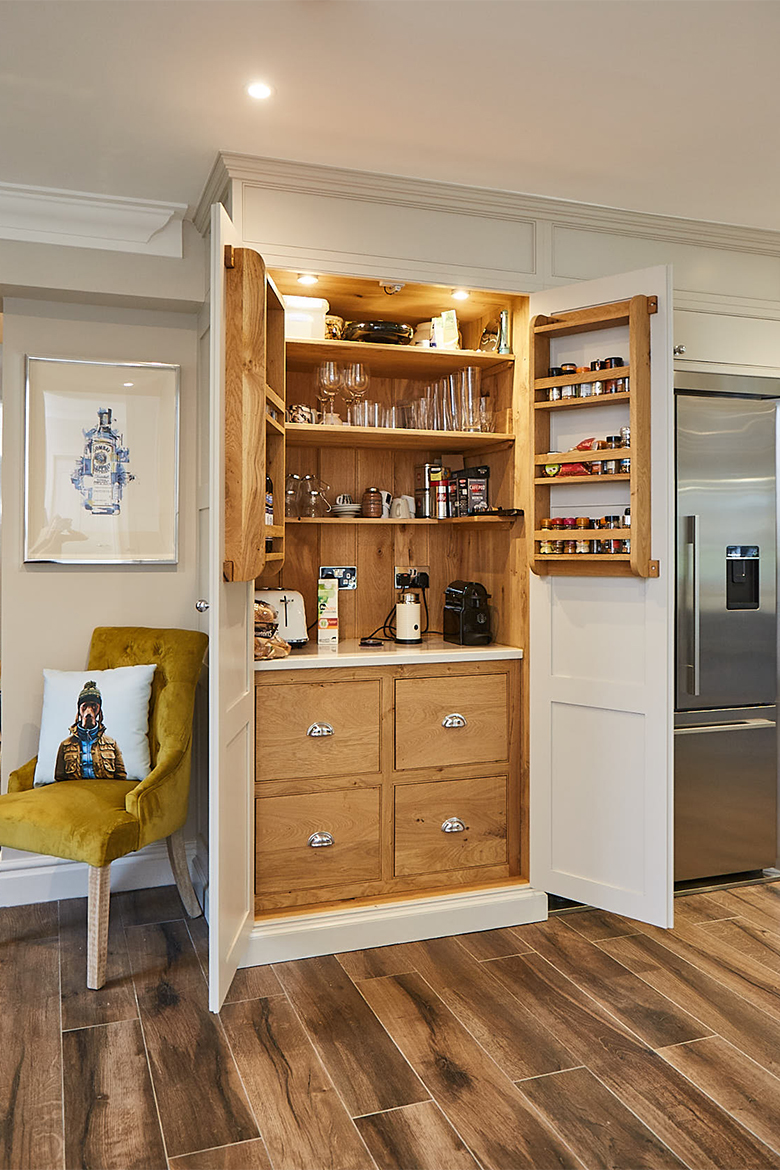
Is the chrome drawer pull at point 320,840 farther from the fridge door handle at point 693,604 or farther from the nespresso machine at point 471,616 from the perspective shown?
the fridge door handle at point 693,604

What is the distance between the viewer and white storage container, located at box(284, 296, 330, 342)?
301cm

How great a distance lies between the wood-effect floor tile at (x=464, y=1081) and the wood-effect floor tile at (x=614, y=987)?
0.47 metres

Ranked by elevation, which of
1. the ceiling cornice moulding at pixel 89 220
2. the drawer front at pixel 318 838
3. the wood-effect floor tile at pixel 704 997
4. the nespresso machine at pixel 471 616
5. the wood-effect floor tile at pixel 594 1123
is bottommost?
the wood-effect floor tile at pixel 594 1123

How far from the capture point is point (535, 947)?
2.94 m

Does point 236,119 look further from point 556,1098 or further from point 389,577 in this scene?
point 556,1098

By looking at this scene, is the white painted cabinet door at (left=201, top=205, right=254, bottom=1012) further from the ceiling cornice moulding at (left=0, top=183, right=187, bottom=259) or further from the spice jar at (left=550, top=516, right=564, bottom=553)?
the spice jar at (left=550, top=516, right=564, bottom=553)

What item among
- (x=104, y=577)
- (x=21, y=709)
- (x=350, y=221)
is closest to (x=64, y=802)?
(x=21, y=709)

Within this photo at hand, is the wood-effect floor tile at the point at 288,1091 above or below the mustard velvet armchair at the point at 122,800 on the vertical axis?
below

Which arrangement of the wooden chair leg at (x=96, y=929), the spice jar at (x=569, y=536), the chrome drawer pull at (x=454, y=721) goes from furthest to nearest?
the chrome drawer pull at (x=454, y=721), the spice jar at (x=569, y=536), the wooden chair leg at (x=96, y=929)

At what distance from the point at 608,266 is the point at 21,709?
2.81 metres

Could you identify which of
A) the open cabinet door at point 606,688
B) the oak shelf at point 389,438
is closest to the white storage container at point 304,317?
the oak shelf at point 389,438

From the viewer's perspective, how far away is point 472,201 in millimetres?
3025

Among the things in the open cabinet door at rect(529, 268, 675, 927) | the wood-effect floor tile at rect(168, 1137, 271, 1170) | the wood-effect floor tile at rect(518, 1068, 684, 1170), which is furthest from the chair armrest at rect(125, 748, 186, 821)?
the wood-effect floor tile at rect(518, 1068, 684, 1170)

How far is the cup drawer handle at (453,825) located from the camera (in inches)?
122
